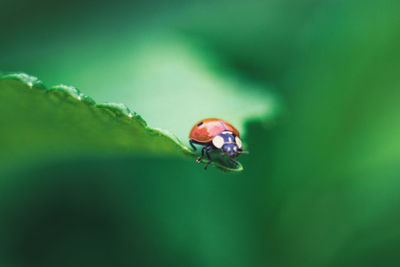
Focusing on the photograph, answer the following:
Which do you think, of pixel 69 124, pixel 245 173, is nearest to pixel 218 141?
pixel 245 173

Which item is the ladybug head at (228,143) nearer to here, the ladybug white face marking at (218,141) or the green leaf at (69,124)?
the ladybug white face marking at (218,141)

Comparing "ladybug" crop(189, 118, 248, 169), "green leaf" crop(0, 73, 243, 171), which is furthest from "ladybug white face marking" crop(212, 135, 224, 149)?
"green leaf" crop(0, 73, 243, 171)

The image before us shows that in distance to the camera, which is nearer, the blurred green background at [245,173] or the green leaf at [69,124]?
the green leaf at [69,124]

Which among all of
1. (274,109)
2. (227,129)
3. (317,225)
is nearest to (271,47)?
(274,109)

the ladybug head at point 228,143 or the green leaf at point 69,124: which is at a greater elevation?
the ladybug head at point 228,143

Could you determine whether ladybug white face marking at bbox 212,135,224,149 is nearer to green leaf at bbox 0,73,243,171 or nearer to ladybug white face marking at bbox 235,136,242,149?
ladybug white face marking at bbox 235,136,242,149

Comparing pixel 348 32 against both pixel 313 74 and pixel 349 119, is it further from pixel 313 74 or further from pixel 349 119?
pixel 349 119

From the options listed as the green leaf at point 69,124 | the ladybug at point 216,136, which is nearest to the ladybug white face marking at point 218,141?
the ladybug at point 216,136
